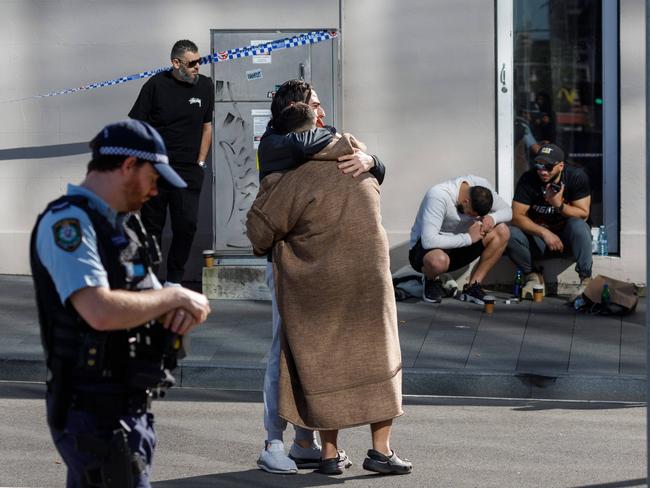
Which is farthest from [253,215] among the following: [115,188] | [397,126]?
[397,126]

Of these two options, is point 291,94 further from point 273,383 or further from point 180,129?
point 180,129

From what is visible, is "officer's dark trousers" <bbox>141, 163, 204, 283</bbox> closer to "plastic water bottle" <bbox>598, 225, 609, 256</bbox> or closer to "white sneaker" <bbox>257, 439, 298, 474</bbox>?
"plastic water bottle" <bbox>598, 225, 609, 256</bbox>

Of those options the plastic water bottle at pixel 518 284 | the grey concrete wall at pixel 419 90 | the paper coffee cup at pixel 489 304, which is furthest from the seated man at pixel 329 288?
the grey concrete wall at pixel 419 90

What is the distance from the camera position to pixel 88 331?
3836 millimetres

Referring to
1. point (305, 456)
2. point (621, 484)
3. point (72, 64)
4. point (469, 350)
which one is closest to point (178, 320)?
point (305, 456)

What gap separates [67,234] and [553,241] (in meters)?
7.58

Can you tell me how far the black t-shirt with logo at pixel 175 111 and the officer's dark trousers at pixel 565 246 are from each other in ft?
8.93

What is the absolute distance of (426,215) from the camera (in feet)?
35.0

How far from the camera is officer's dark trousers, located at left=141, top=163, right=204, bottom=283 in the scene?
10547 millimetres

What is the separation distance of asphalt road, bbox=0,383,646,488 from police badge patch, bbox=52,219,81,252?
102 inches

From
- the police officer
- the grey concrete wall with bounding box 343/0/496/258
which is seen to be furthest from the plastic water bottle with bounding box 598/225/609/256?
the police officer

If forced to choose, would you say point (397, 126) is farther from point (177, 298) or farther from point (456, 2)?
point (177, 298)

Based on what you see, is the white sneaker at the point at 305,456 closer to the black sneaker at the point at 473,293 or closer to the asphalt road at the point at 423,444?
the asphalt road at the point at 423,444

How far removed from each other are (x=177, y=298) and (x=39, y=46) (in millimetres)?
8378
